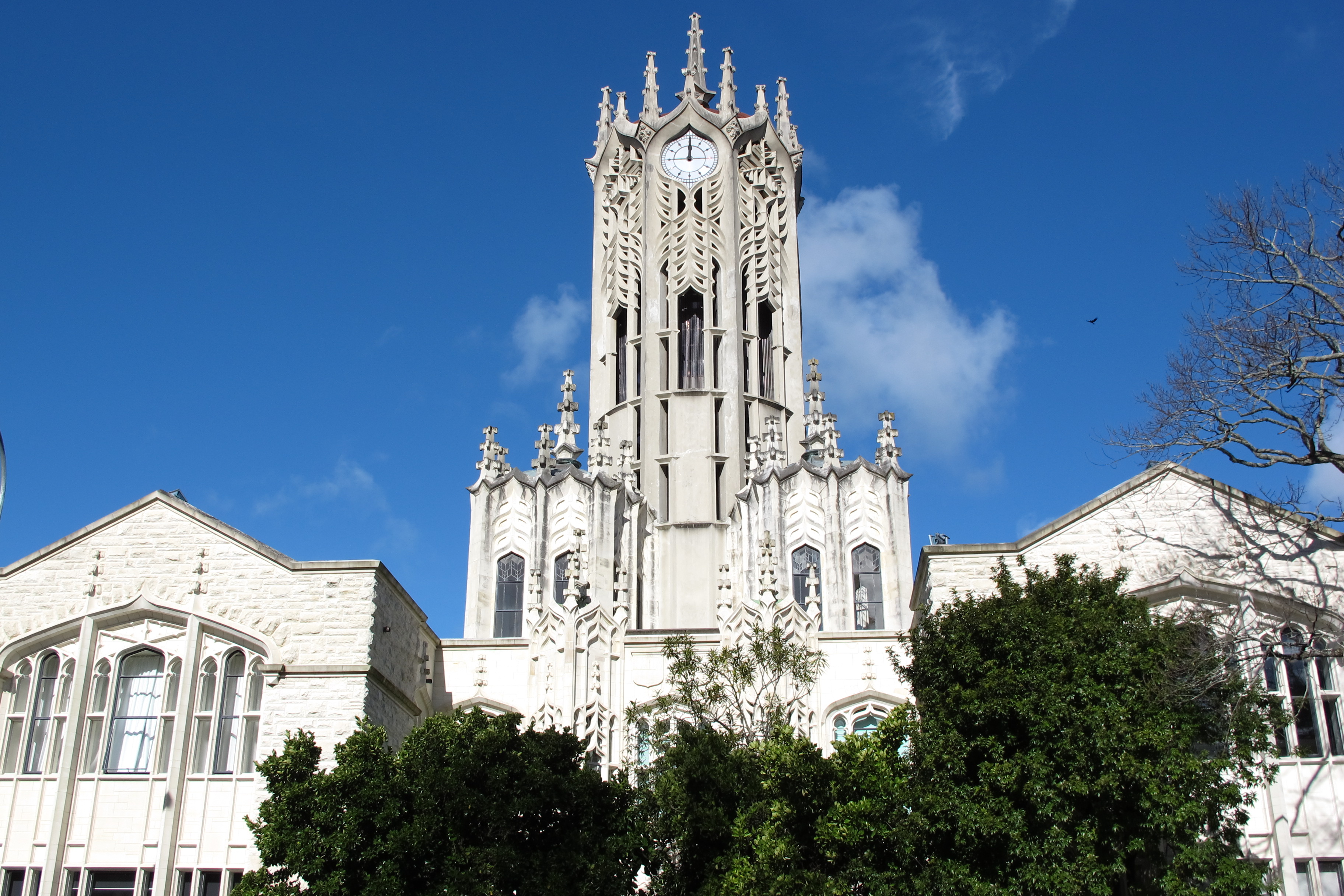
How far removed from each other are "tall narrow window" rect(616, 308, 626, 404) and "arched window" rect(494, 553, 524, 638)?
873 cm

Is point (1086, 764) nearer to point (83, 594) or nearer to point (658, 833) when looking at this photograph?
point (658, 833)

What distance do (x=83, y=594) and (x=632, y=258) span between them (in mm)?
26379

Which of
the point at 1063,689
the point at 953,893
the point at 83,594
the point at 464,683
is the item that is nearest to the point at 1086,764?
the point at 1063,689

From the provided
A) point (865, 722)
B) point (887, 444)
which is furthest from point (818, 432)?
point (865, 722)

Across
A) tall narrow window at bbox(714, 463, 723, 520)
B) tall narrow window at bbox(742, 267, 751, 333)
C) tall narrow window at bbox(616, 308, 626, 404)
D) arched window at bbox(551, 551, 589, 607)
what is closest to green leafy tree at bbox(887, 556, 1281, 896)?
arched window at bbox(551, 551, 589, 607)

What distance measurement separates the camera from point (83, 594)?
23.5 metres

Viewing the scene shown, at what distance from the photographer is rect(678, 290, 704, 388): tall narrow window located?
44500mm

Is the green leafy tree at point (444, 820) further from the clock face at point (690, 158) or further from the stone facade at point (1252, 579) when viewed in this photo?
the clock face at point (690, 158)

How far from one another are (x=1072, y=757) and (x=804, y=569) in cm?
2015

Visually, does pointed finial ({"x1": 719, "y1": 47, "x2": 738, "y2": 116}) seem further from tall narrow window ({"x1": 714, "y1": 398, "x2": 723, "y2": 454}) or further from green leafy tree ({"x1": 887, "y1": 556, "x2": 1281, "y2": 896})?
green leafy tree ({"x1": 887, "y1": 556, "x2": 1281, "y2": 896})

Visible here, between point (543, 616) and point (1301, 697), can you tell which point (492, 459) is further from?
point (1301, 697)

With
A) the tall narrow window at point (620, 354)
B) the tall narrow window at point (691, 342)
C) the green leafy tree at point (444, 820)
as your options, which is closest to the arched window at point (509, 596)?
the tall narrow window at point (620, 354)

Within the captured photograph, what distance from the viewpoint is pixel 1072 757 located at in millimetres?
17203

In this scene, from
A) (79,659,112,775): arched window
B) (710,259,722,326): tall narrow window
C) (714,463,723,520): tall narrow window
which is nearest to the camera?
(79,659,112,775): arched window
